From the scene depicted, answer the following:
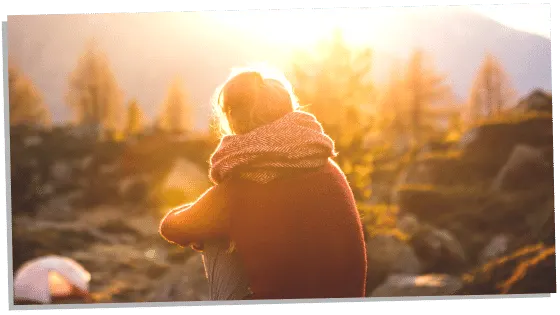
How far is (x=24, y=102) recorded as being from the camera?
518cm

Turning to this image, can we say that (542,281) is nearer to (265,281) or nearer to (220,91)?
(265,281)

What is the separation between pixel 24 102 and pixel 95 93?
1.52 ft

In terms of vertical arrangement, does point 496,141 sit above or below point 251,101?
below

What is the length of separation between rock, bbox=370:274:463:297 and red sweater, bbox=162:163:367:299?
1.44 ft

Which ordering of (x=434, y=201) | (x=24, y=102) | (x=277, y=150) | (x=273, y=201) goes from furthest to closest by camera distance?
(x=434, y=201), (x=24, y=102), (x=273, y=201), (x=277, y=150)

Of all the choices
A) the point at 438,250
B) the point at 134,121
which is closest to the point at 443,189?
the point at 438,250

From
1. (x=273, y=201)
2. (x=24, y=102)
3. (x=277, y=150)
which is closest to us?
(x=277, y=150)

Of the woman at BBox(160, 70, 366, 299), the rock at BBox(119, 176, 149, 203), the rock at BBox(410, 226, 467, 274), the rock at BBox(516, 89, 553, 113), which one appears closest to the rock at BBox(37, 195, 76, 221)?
the rock at BBox(119, 176, 149, 203)

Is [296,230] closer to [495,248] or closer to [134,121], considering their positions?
[134,121]

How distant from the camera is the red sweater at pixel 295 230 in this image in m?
4.64

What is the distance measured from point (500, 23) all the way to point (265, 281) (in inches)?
90.8

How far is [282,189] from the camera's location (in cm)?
471

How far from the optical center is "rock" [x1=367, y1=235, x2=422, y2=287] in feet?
17.2

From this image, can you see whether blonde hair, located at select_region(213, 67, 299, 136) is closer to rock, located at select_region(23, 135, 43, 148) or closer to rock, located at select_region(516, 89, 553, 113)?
rock, located at select_region(23, 135, 43, 148)
